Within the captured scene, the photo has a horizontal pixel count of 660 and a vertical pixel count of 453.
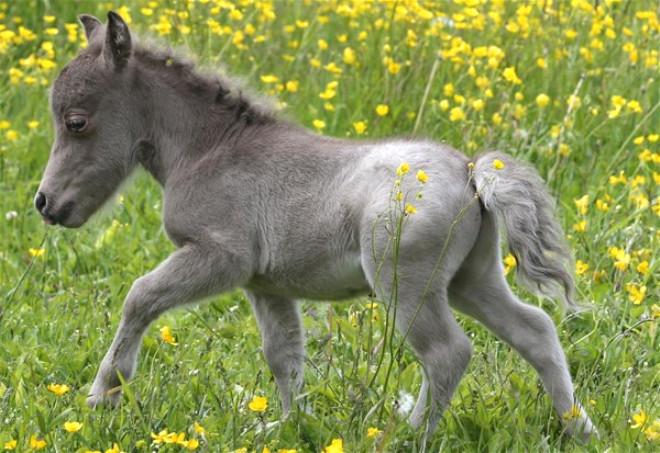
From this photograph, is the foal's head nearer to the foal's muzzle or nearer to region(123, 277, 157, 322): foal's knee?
the foal's muzzle

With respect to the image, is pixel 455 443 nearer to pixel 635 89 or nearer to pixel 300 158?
pixel 300 158

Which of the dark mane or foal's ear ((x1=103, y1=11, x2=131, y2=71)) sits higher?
foal's ear ((x1=103, y1=11, x2=131, y2=71))

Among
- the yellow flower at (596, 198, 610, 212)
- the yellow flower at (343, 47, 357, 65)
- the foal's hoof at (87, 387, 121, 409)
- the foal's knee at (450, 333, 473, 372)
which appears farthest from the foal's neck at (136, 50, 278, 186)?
the yellow flower at (343, 47, 357, 65)

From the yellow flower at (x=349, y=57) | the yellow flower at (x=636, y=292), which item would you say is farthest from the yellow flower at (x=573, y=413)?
the yellow flower at (x=349, y=57)

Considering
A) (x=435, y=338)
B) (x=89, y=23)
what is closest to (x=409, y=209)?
(x=435, y=338)

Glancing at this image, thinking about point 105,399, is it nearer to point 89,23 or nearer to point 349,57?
point 89,23

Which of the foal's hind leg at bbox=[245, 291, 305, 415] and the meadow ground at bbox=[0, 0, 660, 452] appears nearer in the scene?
the meadow ground at bbox=[0, 0, 660, 452]

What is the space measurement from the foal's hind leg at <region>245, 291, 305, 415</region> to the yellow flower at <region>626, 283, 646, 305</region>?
1362 millimetres

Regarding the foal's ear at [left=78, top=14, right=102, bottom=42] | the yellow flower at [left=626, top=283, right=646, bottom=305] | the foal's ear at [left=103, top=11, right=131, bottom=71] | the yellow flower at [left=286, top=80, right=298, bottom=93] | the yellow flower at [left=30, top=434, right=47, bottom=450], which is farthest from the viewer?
the yellow flower at [left=286, top=80, right=298, bottom=93]

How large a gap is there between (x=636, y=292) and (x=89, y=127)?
2.27m

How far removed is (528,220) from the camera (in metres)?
4.57

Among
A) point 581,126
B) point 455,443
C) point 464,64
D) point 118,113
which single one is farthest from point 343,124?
point 455,443

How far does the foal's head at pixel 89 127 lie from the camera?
5.27 m

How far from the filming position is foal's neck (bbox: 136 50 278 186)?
5301 mm
